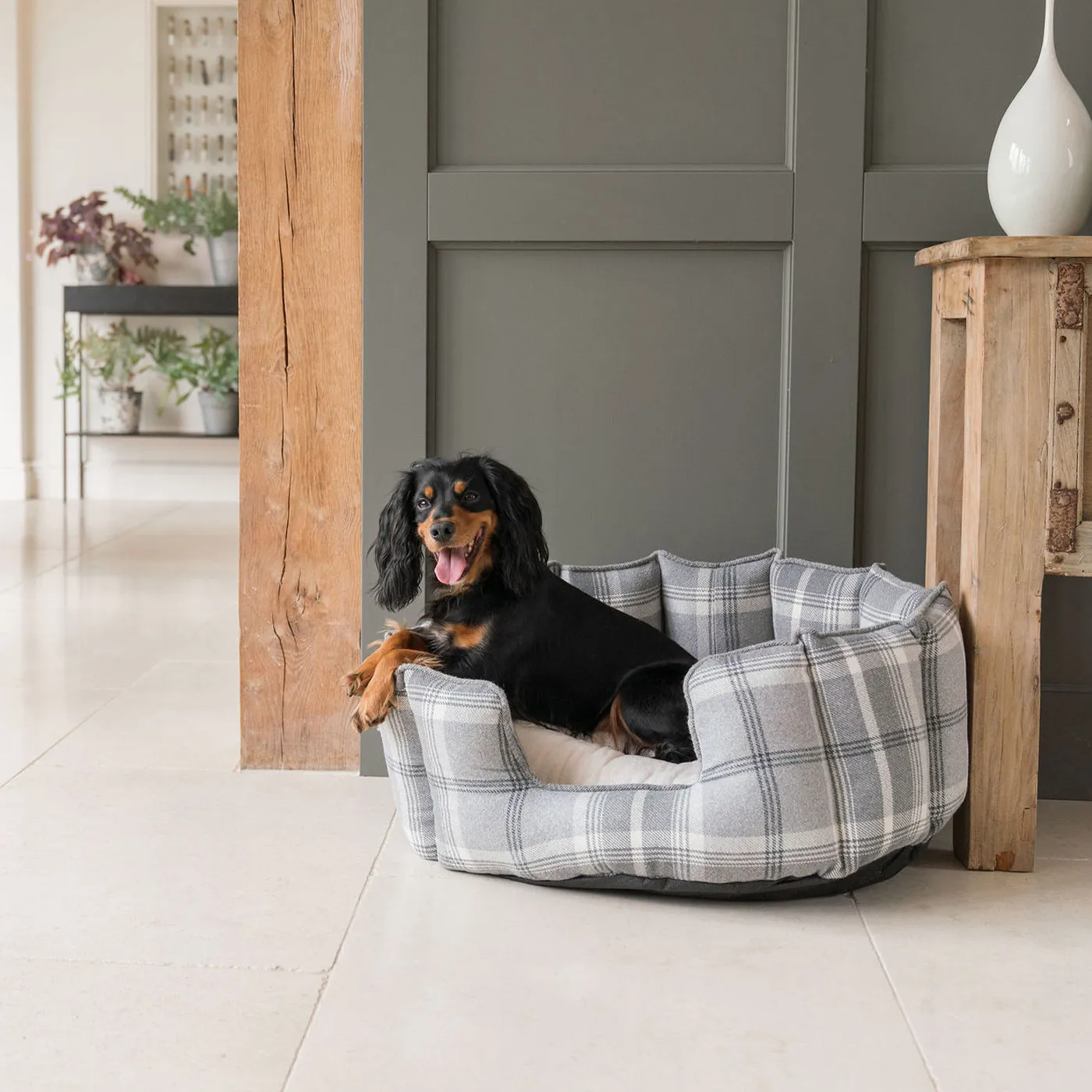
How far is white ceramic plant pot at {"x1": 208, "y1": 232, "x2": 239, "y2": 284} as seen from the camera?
6102 mm

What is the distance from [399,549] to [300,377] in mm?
511

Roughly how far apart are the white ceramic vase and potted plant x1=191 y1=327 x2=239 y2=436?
4.67m

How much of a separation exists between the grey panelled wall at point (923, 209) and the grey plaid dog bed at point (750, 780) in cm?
41

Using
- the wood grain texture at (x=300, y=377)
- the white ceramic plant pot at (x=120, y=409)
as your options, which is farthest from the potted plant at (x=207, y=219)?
the wood grain texture at (x=300, y=377)

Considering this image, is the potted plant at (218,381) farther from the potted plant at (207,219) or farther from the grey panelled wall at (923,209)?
the grey panelled wall at (923,209)

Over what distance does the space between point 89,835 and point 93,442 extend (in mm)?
4818

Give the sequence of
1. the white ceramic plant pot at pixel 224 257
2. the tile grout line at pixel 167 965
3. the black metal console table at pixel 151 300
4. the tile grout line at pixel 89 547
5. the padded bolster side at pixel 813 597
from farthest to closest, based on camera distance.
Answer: the white ceramic plant pot at pixel 224 257 → the black metal console table at pixel 151 300 → the tile grout line at pixel 89 547 → the padded bolster side at pixel 813 597 → the tile grout line at pixel 167 965

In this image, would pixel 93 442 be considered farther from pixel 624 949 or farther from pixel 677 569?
pixel 624 949

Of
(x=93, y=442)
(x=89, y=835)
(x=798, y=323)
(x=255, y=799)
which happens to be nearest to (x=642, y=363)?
(x=798, y=323)

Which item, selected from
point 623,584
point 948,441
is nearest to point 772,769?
point 623,584

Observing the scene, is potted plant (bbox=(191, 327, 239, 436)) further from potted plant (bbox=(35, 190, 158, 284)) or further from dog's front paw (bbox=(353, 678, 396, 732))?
dog's front paw (bbox=(353, 678, 396, 732))

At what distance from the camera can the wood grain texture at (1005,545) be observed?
188 cm

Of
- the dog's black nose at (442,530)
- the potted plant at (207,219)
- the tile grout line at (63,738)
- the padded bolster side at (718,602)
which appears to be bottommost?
the tile grout line at (63,738)

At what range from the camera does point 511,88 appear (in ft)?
7.41
